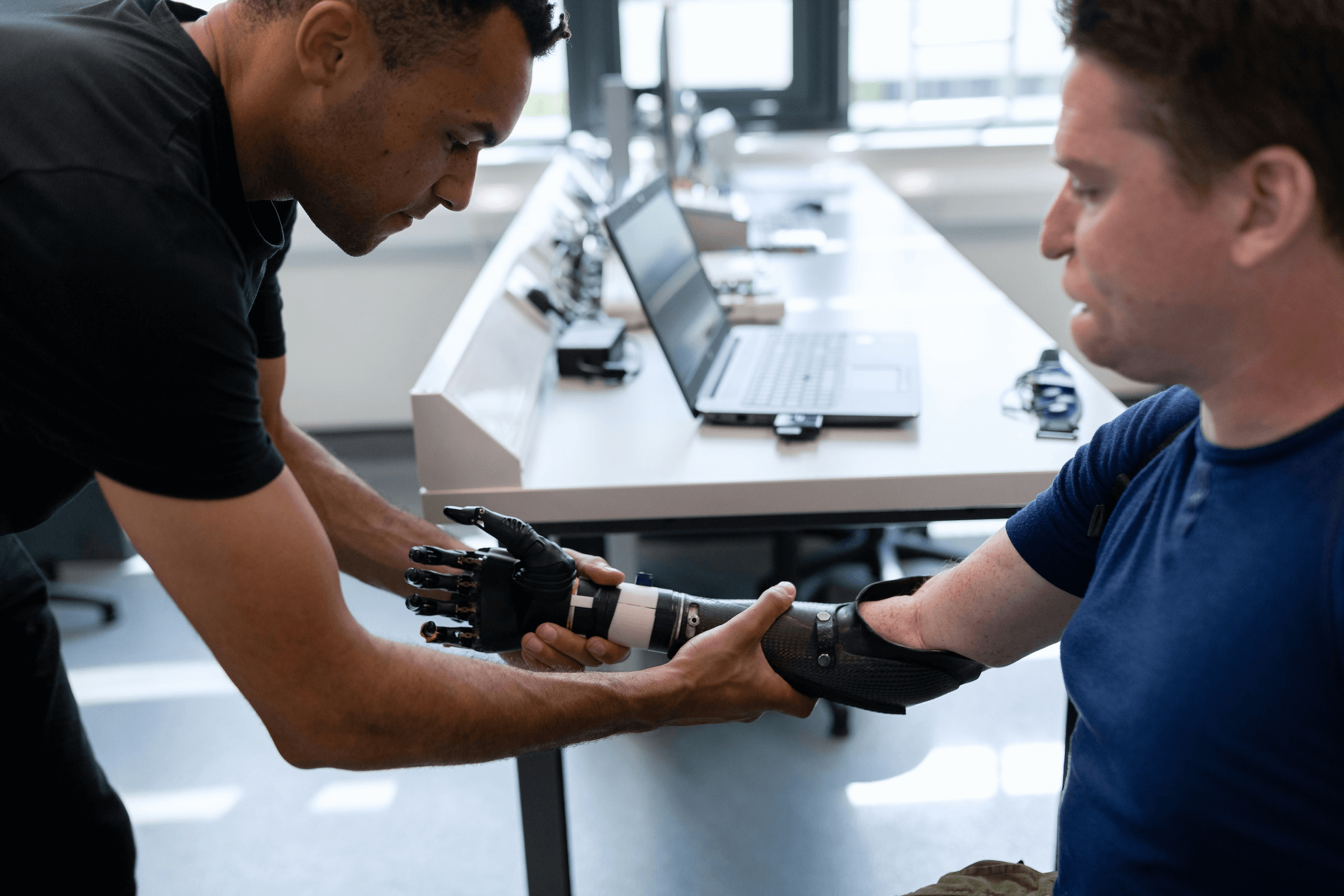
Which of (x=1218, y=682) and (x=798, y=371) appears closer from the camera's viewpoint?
(x=1218, y=682)

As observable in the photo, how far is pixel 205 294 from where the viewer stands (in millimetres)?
779

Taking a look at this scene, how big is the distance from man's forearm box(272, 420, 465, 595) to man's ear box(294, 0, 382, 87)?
1.99 feet

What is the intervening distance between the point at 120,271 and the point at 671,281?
108 centimetres

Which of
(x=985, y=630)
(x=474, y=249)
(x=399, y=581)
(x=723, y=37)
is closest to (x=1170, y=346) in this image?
(x=985, y=630)

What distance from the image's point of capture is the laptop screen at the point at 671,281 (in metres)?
1.57

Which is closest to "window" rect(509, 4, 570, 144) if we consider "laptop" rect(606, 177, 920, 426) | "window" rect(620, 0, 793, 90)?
"window" rect(620, 0, 793, 90)

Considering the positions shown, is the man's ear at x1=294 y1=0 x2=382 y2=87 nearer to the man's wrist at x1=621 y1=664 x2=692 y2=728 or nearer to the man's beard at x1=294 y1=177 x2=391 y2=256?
the man's beard at x1=294 y1=177 x2=391 y2=256

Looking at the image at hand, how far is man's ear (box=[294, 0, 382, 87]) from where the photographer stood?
0.88 metres

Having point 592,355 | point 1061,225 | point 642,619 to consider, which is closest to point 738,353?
point 592,355

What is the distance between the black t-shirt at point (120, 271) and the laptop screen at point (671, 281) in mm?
756

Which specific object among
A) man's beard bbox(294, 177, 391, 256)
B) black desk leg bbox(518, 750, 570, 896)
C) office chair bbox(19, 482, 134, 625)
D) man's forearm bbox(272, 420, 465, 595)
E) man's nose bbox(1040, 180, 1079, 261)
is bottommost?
office chair bbox(19, 482, 134, 625)

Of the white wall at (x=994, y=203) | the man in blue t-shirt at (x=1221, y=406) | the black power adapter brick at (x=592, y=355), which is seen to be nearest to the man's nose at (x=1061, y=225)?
the man in blue t-shirt at (x=1221, y=406)

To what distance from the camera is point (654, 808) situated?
6.48ft

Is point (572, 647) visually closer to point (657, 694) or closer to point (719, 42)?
point (657, 694)
